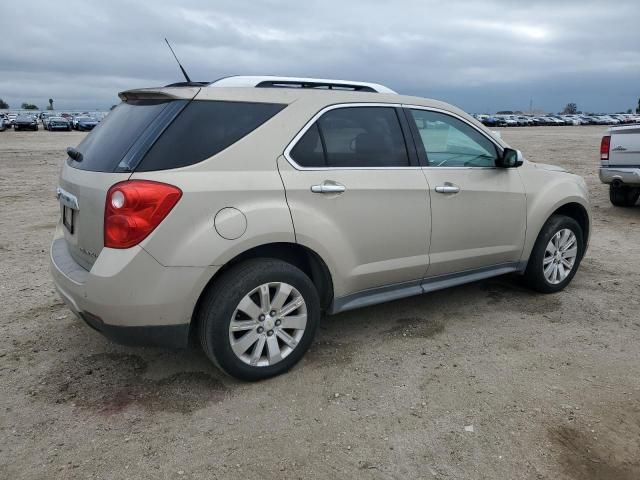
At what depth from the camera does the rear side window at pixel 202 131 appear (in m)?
3.02

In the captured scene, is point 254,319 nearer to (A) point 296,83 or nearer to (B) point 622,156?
(A) point 296,83

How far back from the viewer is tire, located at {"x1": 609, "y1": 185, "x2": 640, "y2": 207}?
954 centimetres

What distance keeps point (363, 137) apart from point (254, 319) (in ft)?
4.80

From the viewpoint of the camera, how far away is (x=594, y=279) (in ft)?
18.0

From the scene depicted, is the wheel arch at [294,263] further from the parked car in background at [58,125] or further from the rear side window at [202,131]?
the parked car in background at [58,125]

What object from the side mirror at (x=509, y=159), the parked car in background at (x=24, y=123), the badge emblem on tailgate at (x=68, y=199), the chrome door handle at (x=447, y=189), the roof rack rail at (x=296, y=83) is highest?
the parked car in background at (x=24, y=123)

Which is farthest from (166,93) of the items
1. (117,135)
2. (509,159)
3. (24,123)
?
(24,123)

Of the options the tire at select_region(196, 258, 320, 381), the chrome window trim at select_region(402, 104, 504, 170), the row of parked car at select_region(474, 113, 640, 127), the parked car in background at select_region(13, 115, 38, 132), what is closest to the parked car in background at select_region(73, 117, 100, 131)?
the parked car in background at select_region(13, 115, 38, 132)

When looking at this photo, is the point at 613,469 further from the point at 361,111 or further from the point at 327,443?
the point at 361,111

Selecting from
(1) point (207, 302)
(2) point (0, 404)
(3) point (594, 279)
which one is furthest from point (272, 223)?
(3) point (594, 279)

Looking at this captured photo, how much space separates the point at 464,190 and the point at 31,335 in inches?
136

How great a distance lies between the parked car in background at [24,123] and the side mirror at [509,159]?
47.3 meters

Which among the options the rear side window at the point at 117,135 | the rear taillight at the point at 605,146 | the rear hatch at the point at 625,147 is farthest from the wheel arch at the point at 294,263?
the rear taillight at the point at 605,146

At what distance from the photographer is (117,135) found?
10.8ft
